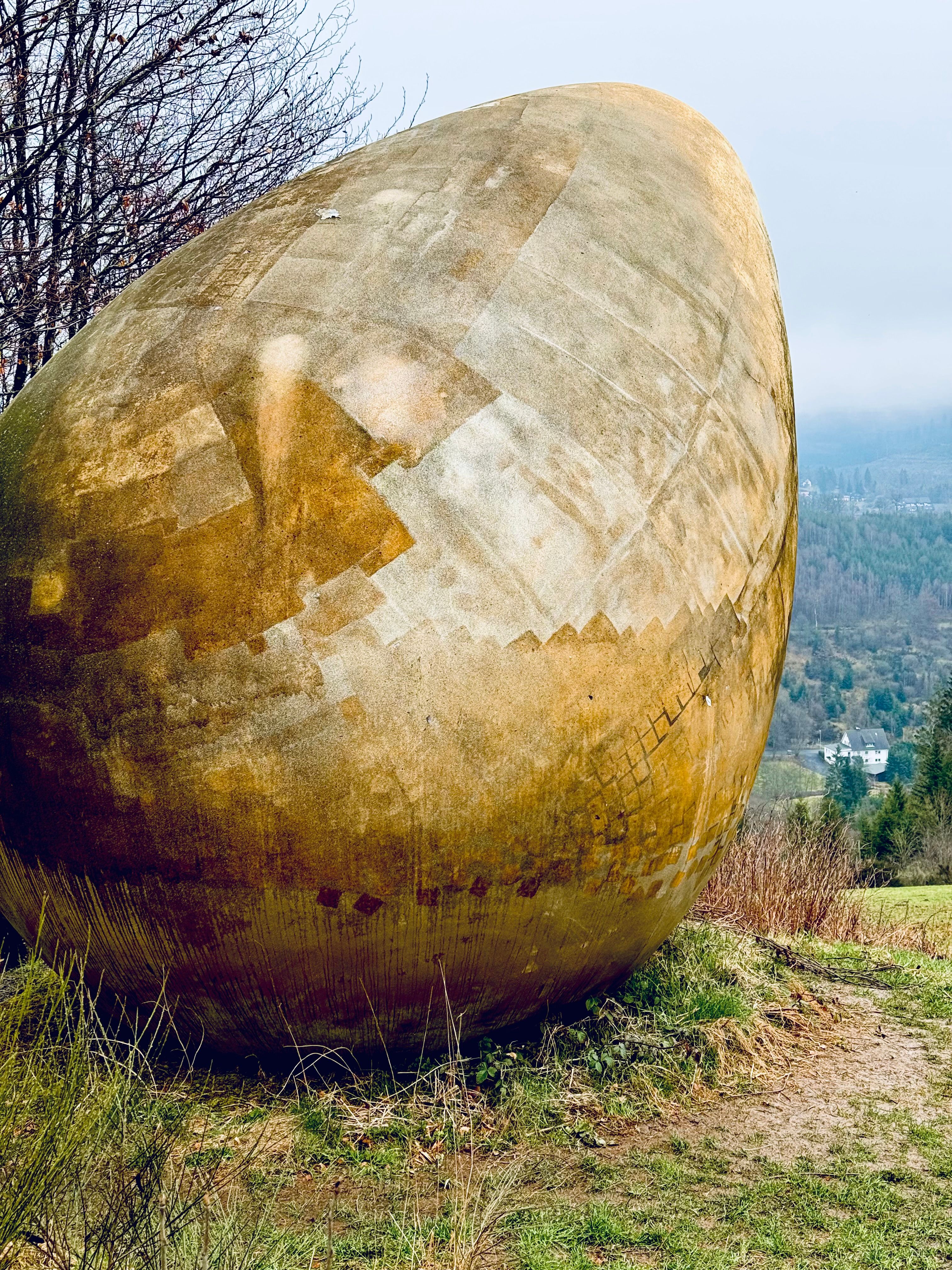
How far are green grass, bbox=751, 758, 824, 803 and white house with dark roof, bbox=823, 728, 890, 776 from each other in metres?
13.8

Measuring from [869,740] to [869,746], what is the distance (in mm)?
2421

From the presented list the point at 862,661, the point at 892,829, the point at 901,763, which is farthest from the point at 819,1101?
the point at 862,661

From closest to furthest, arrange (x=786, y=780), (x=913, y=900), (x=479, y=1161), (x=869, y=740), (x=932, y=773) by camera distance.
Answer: (x=479, y=1161), (x=913, y=900), (x=932, y=773), (x=786, y=780), (x=869, y=740)

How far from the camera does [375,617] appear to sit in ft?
12.9

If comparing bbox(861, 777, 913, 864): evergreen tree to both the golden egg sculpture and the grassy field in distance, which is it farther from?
the golden egg sculpture

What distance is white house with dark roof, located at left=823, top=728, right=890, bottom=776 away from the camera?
390 feet

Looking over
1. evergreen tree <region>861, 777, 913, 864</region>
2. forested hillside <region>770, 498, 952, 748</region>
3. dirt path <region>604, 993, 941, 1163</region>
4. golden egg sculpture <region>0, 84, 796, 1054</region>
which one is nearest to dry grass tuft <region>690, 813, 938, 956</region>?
dirt path <region>604, 993, 941, 1163</region>

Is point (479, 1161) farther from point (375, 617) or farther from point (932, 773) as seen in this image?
point (932, 773)

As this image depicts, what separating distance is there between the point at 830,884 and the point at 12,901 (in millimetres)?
7195

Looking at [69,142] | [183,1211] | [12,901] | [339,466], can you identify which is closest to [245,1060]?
[12,901]

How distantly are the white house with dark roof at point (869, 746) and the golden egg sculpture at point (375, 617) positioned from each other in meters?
115

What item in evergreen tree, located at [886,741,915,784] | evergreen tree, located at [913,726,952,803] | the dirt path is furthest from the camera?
evergreen tree, located at [886,741,915,784]

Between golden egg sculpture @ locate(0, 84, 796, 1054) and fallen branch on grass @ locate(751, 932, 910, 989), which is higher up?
golden egg sculpture @ locate(0, 84, 796, 1054)

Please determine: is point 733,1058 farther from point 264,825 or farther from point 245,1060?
point 264,825
